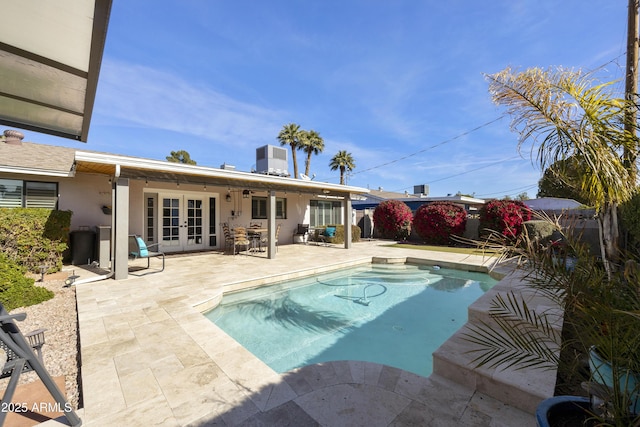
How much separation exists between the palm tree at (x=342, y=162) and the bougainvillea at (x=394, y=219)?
39.7ft

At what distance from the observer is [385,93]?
14.4 meters

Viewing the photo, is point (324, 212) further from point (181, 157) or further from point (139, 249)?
point (181, 157)

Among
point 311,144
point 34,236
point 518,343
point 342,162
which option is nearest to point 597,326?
point 518,343

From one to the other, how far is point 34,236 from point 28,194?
205 cm

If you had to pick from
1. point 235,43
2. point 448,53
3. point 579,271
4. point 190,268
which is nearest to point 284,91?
point 235,43

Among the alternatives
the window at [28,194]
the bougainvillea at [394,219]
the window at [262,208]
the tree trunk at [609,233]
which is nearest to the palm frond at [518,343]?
the tree trunk at [609,233]

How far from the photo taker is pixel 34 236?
6.77 metres

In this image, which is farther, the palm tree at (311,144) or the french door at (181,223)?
the palm tree at (311,144)

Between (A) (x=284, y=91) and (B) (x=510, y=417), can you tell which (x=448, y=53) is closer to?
(A) (x=284, y=91)

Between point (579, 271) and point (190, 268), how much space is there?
8145mm

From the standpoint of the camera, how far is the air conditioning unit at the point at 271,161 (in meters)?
13.4

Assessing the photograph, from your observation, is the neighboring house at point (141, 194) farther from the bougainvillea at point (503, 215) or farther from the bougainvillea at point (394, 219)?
the bougainvillea at point (503, 215)

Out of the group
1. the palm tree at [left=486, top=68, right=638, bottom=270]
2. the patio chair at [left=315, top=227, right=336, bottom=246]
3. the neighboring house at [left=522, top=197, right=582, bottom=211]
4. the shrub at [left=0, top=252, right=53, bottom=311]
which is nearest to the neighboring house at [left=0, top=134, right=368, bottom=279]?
the shrub at [left=0, top=252, right=53, bottom=311]

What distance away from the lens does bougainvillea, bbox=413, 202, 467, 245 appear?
535 inches
